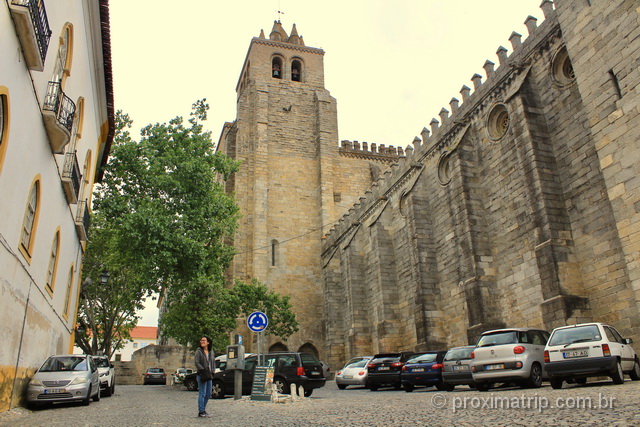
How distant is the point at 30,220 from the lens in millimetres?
10969

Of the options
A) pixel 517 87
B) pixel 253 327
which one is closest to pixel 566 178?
pixel 517 87

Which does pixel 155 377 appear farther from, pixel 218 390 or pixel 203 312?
pixel 218 390

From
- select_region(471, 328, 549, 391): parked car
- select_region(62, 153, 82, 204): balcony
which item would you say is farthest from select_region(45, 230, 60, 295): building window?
select_region(471, 328, 549, 391): parked car

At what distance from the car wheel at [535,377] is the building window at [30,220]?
10770mm

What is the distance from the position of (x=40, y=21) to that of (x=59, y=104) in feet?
8.57

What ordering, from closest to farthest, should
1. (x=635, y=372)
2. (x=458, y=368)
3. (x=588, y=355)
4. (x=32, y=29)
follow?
1. (x=32, y=29)
2. (x=588, y=355)
3. (x=635, y=372)
4. (x=458, y=368)

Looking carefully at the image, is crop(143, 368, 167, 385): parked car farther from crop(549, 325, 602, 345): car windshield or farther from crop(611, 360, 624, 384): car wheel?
crop(611, 360, 624, 384): car wheel

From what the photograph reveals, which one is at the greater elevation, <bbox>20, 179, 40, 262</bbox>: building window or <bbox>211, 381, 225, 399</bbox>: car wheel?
<bbox>20, 179, 40, 262</bbox>: building window

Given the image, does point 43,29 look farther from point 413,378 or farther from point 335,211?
point 335,211

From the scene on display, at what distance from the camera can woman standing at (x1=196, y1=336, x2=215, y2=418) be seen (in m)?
8.25

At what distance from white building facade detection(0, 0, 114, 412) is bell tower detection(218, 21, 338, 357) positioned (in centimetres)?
1461

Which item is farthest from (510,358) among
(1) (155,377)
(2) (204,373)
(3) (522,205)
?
(1) (155,377)

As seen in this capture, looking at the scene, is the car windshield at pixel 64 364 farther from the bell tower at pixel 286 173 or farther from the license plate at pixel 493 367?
the bell tower at pixel 286 173

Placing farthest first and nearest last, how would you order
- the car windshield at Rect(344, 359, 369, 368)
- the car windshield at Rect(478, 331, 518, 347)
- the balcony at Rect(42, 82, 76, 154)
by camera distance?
the car windshield at Rect(344, 359, 369, 368)
the car windshield at Rect(478, 331, 518, 347)
the balcony at Rect(42, 82, 76, 154)
